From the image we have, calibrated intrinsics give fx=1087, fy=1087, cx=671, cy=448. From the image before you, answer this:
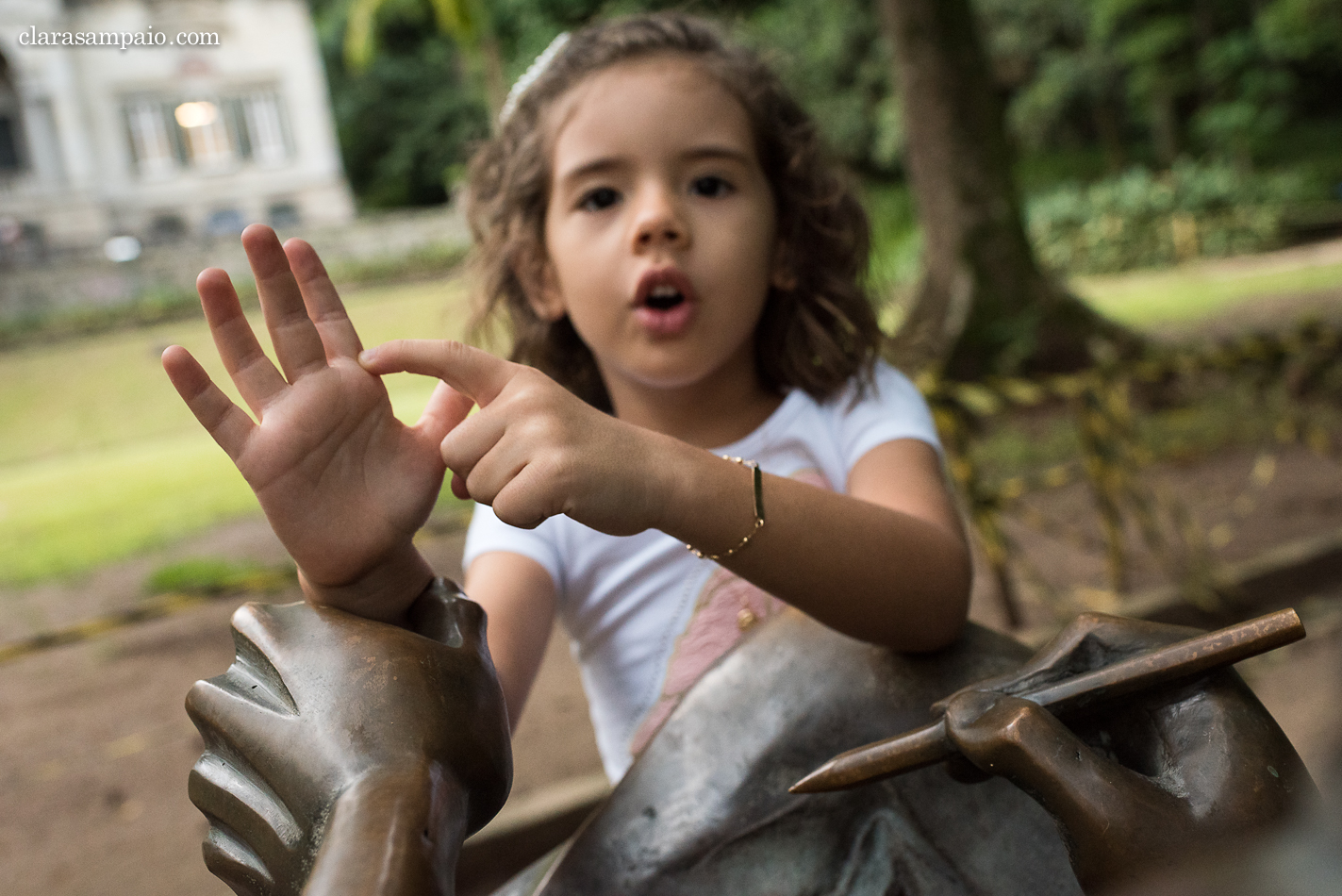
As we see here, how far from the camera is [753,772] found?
1.08m

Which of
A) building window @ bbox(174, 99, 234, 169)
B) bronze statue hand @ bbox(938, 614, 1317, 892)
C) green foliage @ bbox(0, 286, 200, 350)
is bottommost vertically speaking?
green foliage @ bbox(0, 286, 200, 350)

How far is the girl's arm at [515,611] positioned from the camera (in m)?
1.37

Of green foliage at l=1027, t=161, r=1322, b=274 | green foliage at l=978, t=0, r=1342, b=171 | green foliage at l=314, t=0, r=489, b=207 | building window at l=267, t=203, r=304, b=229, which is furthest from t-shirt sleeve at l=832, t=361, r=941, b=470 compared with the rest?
green foliage at l=314, t=0, r=489, b=207

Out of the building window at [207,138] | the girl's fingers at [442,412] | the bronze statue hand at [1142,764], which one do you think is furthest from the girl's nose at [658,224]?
the building window at [207,138]

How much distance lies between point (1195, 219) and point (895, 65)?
11692 millimetres

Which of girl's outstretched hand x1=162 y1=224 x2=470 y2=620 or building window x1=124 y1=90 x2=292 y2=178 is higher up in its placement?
building window x1=124 y1=90 x2=292 y2=178

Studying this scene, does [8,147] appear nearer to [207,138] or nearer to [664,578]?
[207,138]

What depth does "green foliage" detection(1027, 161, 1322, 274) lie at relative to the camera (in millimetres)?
15984

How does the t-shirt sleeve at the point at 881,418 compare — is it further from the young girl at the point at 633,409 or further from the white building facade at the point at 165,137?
the white building facade at the point at 165,137

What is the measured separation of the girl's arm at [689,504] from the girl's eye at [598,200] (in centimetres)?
49

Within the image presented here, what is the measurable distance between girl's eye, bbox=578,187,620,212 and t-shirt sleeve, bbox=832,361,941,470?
1.45ft

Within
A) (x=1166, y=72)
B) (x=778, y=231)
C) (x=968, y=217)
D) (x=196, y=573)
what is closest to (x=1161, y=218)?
(x=1166, y=72)

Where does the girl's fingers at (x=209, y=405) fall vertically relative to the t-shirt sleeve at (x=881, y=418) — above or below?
above

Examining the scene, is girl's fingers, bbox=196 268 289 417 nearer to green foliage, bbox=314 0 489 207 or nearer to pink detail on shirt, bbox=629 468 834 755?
pink detail on shirt, bbox=629 468 834 755
